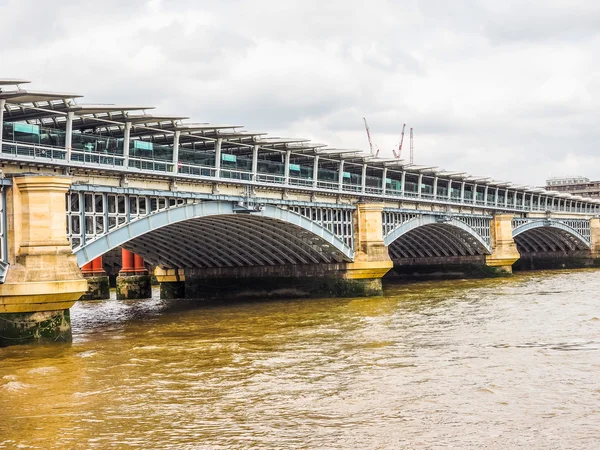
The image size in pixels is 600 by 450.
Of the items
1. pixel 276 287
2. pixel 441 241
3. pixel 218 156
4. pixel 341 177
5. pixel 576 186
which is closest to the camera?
pixel 218 156

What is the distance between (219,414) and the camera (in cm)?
1650

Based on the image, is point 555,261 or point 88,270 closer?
point 88,270

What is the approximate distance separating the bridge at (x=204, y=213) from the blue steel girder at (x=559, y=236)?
6184 millimetres

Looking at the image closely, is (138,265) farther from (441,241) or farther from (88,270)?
(441,241)

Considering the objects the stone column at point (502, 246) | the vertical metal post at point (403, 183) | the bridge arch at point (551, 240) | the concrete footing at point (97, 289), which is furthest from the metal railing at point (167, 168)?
the bridge arch at point (551, 240)

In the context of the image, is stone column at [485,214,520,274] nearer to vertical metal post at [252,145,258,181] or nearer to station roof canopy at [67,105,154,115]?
vertical metal post at [252,145,258,181]

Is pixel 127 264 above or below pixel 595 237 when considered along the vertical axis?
below

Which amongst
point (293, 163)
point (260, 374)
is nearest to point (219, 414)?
point (260, 374)

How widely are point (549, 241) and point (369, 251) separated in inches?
1745

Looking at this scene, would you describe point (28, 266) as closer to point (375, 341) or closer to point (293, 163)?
point (375, 341)

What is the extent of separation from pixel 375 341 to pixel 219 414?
441 inches

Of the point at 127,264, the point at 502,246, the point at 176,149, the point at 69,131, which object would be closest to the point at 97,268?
the point at 127,264

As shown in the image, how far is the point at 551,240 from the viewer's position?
8631cm

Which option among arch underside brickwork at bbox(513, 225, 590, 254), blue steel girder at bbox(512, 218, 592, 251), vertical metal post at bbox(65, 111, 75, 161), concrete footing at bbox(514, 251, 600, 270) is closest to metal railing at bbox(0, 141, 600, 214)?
vertical metal post at bbox(65, 111, 75, 161)
